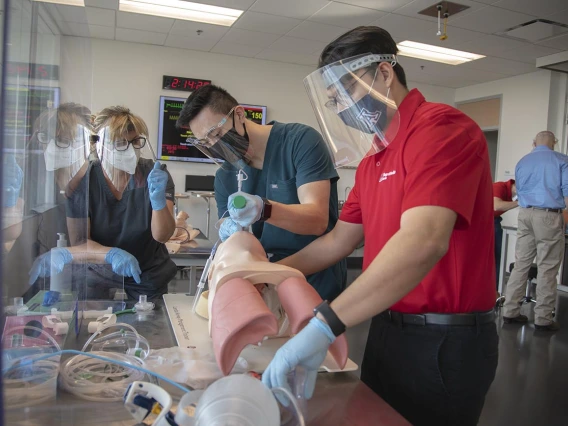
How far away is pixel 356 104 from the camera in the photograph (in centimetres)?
134

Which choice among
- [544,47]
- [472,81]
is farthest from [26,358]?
[472,81]

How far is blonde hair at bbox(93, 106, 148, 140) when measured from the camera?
183 centimetres

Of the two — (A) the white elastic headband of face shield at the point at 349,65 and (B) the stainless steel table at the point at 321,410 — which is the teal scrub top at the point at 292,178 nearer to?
(A) the white elastic headband of face shield at the point at 349,65

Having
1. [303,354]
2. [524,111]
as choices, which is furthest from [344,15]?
[303,354]

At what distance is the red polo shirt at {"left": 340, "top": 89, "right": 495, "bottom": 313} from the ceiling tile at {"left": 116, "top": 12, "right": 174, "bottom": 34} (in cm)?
486

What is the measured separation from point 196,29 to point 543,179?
13.6 feet

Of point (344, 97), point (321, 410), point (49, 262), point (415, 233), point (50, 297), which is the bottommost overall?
point (321, 410)

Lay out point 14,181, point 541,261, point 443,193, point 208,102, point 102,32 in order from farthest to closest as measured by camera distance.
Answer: point 102,32 < point 541,261 < point 208,102 < point 443,193 < point 14,181

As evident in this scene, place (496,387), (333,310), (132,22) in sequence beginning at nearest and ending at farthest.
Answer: (333,310) → (496,387) → (132,22)

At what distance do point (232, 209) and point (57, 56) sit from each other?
0.63 meters

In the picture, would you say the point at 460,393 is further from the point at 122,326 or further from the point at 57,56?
the point at 57,56

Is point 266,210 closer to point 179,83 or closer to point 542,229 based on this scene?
point 542,229

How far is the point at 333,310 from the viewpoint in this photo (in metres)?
1.01

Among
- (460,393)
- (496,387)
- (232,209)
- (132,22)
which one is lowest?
(496,387)
